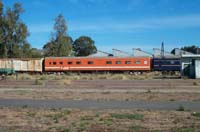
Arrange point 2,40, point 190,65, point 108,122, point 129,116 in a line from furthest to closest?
point 2,40, point 190,65, point 129,116, point 108,122

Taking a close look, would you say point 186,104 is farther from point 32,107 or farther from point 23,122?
point 23,122

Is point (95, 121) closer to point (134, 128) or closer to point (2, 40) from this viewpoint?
point (134, 128)

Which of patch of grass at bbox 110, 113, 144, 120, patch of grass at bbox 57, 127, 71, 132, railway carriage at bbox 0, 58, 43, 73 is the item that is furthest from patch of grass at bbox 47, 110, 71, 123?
railway carriage at bbox 0, 58, 43, 73

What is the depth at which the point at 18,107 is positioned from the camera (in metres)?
15.3

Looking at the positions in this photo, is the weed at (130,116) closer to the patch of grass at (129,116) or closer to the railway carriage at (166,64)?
the patch of grass at (129,116)

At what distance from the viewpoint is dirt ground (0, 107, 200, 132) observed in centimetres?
1021

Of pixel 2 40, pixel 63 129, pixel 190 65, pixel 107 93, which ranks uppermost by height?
pixel 2 40

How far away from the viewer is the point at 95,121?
11.5m

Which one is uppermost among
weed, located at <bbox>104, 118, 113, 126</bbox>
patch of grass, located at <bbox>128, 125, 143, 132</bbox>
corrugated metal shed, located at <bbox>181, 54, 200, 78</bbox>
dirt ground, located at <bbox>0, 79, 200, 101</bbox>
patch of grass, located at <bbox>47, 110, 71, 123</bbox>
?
corrugated metal shed, located at <bbox>181, 54, 200, 78</bbox>

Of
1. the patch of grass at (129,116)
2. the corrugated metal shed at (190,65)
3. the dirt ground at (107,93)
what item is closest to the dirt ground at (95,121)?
the patch of grass at (129,116)

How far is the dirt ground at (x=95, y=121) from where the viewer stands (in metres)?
10.2

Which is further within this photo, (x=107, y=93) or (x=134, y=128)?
(x=107, y=93)

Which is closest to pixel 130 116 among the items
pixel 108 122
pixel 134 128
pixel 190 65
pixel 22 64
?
pixel 108 122

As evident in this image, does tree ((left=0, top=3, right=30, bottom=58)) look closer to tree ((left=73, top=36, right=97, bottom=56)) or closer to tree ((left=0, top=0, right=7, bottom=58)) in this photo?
tree ((left=0, top=0, right=7, bottom=58))
